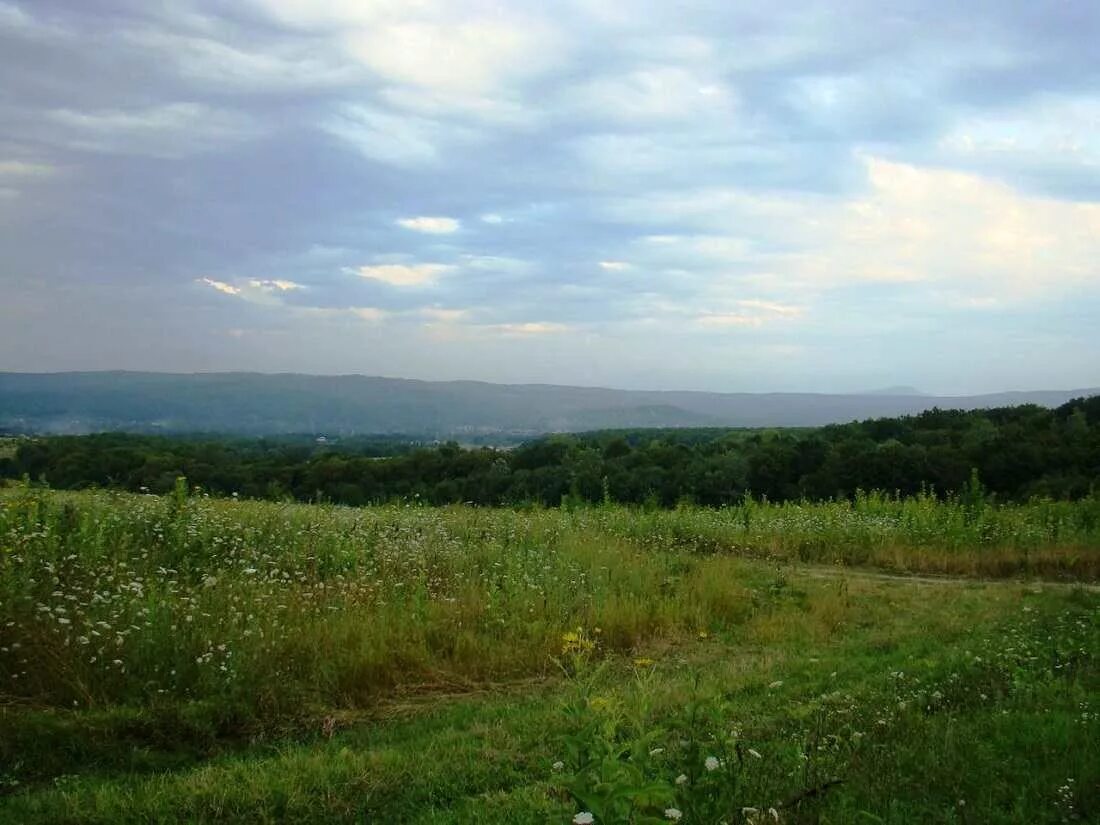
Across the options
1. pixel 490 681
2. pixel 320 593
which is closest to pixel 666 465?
pixel 320 593

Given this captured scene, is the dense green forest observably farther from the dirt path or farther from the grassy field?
the grassy field

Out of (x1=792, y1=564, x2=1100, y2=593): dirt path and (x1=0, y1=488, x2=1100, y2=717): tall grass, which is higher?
(x1=0, y1=488, x2=1100, y2=717): tall grass

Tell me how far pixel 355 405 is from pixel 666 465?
76.8m

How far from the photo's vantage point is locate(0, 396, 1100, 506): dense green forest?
26156 mm

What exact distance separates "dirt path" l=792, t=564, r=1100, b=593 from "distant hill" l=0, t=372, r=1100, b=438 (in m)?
31.1

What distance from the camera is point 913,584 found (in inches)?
497

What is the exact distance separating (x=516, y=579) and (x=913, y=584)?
693cm

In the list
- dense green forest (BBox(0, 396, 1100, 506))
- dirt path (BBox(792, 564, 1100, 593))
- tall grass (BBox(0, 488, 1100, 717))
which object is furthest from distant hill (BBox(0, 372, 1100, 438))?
dirt path (BBox(792, 564, 1100, 593))

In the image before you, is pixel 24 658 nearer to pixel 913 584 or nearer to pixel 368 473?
pixel 913 584

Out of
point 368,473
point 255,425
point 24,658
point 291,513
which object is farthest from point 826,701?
point 255,425

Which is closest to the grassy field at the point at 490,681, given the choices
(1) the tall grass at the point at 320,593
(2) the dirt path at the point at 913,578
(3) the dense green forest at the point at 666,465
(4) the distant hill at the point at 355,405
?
(1) the tall grass at the point at 320,593

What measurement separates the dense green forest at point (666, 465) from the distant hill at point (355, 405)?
31.6ft

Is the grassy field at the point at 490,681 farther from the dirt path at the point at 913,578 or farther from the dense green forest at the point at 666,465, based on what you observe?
the dense green forest at the point at 666,465

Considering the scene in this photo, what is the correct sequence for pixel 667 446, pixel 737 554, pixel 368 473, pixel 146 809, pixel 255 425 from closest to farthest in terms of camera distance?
pixel 146 809 → pixel 737 554 → pixel 368 473 → pixel 667 446 → pixel 255 425
